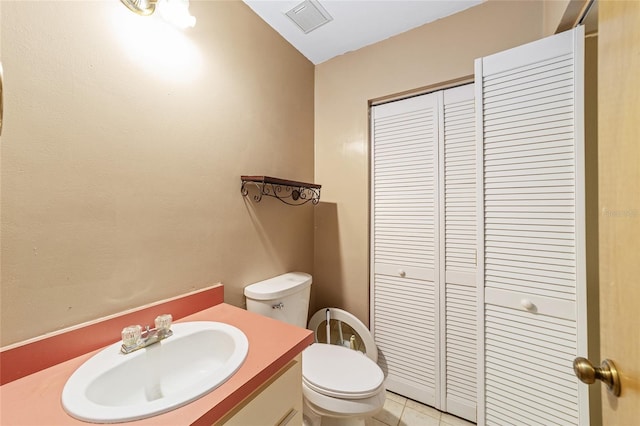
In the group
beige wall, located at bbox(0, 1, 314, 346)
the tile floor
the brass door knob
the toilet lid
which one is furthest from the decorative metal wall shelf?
the tile floor

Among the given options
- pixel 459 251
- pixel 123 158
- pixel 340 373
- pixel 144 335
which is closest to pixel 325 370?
pixel 340 373

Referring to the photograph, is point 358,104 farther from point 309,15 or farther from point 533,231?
point 533,231

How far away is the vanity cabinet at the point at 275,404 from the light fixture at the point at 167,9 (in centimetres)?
128

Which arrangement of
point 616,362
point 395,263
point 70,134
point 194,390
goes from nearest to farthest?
1. point 616,362
2. point 194,390
3. point 70,134
4. point 395,263

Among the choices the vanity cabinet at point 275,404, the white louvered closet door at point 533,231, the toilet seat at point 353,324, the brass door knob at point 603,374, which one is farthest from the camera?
the toilet seat at point 353,324

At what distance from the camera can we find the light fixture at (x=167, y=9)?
0.83 metres

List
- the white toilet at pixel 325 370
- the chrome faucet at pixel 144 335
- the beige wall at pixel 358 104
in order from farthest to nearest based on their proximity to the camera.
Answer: the beige wall at pixel 358 104 → the white toilet at pixel 325 370 → the chrome faucet at pixel 144 335

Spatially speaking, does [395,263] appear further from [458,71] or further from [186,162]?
[186,162]

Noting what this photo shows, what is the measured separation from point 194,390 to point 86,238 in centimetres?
59

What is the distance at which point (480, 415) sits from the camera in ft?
3.65

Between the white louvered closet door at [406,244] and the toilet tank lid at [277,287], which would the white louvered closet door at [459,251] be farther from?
the toilet tank lid at [277,287]

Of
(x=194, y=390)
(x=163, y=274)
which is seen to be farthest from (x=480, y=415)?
(x=163, y=274)

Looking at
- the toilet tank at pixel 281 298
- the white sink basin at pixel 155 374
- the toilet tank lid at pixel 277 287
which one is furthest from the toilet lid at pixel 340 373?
the white sink basin at pixel 155 374

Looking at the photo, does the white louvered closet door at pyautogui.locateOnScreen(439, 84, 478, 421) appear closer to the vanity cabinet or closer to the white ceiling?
the white ceiling
